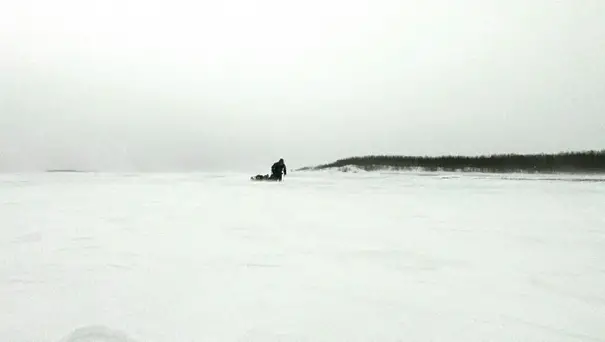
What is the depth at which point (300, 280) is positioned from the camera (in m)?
3.46

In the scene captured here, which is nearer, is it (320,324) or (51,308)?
(320,324)

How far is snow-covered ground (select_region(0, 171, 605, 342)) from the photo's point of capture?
2.47m

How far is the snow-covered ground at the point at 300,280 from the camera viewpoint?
247 cm

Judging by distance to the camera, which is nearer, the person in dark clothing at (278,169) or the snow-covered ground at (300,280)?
the snow-covered ground at (300,280)

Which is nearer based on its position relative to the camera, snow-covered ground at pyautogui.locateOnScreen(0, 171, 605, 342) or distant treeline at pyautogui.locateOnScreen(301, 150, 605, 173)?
snow-covered ground at pyautogui.locateOnScreen(0, 171, 605, 342)

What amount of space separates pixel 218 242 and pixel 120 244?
1.17 metres

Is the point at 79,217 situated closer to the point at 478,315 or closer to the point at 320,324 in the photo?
the point at 320,324

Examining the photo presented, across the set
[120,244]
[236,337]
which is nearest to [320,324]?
[236,337]

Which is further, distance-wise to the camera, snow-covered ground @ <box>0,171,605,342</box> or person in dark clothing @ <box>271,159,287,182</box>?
person in dark clothing @ <box>271,159,287,182</box>

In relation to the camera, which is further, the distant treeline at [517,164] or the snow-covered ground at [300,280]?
the distant treeline at [517,164]

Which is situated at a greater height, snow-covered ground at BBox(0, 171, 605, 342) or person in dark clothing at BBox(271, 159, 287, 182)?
person in dark clothing at BBox(271, 159, 287, 182)

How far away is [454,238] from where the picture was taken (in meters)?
5.38

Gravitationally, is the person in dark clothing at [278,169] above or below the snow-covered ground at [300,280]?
above

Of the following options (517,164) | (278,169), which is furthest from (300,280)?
(517,164)
